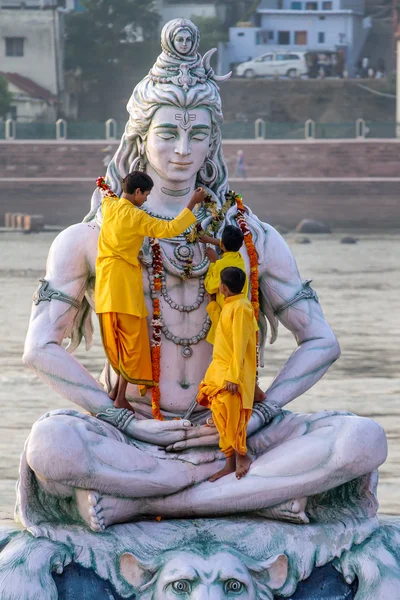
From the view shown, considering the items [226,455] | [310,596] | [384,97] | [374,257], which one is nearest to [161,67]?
[226,455]

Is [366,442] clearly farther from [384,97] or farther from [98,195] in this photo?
[384,97]

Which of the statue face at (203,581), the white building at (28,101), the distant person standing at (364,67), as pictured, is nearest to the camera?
the statue face at (203,581)

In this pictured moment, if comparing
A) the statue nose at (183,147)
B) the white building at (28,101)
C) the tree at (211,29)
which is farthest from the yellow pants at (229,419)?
the tree at (211,29)

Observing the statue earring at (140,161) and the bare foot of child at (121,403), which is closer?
the bare foot of child at (121,403)

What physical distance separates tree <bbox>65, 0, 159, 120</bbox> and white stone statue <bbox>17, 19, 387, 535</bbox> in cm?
5611

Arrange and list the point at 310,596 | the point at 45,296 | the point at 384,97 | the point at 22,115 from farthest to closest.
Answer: the point at 384,97, the point at 22,115, the point at 45,296, the point at 310,596

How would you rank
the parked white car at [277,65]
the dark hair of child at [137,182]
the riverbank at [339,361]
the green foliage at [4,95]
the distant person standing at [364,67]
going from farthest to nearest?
the distant person standing at [364,67]
the parked white car at [277,65]
the green foliage at [4,95]
the riverbank at [339,361]
the dark hair of child at [137,182]

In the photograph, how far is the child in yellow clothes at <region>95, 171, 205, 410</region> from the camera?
19.6 ft

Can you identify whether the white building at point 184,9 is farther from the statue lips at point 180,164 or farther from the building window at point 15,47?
the statue lips at point 180,164

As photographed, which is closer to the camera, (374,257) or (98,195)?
(98,195)

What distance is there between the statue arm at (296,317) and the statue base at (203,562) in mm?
600

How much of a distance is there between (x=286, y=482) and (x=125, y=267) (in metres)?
0.86

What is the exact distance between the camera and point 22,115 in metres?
A: 58.0

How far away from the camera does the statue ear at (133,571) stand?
5.77 m
